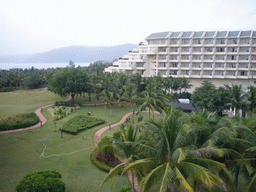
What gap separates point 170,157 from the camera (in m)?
9.62

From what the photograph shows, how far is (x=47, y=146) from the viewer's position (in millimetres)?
22844

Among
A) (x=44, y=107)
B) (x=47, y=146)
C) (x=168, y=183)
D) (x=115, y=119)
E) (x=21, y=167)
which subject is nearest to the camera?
(x=168, y=183)

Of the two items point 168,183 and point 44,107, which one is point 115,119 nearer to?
point 44,107

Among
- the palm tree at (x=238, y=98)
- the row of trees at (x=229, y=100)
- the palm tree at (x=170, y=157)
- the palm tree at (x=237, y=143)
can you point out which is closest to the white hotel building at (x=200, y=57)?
the row of trees at (x=229, y=100)

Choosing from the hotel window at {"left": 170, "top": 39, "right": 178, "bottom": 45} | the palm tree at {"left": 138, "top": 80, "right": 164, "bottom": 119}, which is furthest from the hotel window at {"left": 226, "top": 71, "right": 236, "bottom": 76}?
the palm tree at {"left": 138, "top": 80, "right": 164, "bottom": 119}

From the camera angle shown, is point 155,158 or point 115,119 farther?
point 115,119

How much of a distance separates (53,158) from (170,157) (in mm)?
14676

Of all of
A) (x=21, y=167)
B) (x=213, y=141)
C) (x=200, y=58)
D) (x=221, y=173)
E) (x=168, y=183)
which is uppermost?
(x=200, y=58)

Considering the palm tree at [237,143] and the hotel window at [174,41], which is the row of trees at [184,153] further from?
the hotel window at [174,41]

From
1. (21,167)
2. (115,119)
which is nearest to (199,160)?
(21,167)

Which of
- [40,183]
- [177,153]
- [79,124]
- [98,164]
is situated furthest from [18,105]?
[177,153]

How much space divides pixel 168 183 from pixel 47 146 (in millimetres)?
18605

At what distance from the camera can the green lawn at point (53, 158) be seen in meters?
16.0

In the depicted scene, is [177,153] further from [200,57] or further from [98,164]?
Result: [200,57]
